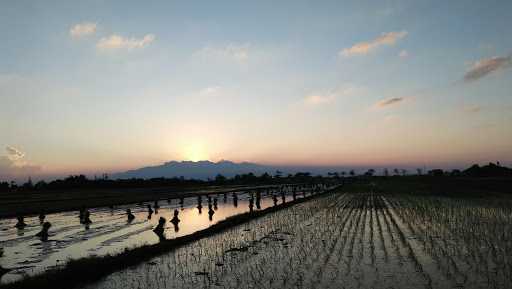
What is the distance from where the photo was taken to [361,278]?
10398 millimetres

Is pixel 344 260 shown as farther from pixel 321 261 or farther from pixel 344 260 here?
pixel 321 261

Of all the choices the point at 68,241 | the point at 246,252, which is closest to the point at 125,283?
the point at 246,252

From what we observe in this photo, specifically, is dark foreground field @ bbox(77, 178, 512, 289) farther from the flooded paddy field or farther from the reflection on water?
the reflection on water

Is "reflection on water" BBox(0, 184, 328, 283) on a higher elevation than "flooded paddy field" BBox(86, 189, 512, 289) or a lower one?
lower

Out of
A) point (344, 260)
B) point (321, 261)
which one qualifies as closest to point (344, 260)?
point (344, 260)

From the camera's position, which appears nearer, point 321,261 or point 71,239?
point 321,261

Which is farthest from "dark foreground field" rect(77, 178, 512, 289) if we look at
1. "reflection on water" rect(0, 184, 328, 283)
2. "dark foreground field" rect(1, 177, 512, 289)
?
"reflection on water" rect(0, 184, 328, 283)

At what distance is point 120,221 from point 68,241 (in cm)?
966

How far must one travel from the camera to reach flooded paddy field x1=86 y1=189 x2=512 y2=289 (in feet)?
33.7

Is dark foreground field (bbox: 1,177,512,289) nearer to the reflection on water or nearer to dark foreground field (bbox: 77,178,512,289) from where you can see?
dark foreground field (bbox: 77,178,512,289)

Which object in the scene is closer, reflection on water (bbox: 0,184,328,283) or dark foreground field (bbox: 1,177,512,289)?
dark foreground field (bbox: 1,177,512,289)

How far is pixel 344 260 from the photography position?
12.6 metres

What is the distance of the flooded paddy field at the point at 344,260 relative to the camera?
10.3 metres

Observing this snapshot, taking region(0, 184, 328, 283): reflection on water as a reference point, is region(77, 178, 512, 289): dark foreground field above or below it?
above
